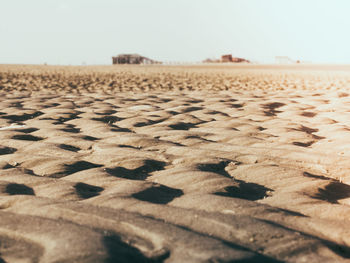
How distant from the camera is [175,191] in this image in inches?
59.1

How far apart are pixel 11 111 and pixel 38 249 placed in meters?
2.67

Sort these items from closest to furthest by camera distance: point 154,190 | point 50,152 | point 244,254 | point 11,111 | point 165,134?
point 244,254
point 154,190
point 50,152
point 165,134
point 11,111

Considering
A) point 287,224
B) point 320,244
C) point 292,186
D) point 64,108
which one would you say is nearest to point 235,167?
point 292,186

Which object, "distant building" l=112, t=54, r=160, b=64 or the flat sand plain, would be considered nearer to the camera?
the flat sand plain

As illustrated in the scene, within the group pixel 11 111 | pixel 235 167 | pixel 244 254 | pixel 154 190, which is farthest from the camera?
pixel 11 111

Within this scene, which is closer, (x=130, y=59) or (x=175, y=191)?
Answer: (x=175, y=191)

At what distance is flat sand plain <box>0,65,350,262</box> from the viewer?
3.43 ft

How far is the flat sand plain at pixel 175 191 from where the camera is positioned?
1.05 metres

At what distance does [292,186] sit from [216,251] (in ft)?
2.14

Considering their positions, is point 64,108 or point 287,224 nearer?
point 287,224

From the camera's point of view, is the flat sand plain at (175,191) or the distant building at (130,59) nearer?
the flat sand plain at (175,191)

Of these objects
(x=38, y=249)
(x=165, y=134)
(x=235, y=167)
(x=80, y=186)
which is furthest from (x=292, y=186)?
(x=165, y=134)

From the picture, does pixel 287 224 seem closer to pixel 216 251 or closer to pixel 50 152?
pixel 216 251

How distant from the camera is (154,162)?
74.6 inches
